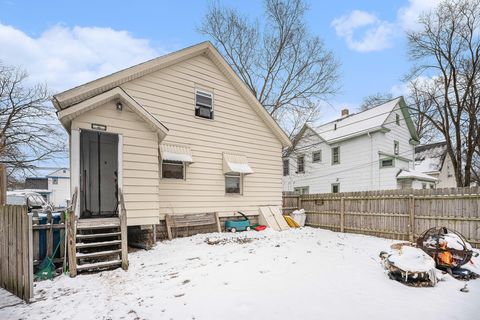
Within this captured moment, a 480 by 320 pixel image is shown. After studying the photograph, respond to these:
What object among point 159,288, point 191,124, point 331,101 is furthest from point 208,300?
point 331,101

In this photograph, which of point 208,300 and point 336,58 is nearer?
point 208,300

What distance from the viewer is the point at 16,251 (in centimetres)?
506

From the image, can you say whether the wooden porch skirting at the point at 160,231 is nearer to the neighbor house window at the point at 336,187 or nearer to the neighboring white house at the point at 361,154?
the neighboring white house at the point at 361,154

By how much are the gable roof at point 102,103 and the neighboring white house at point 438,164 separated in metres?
27.9

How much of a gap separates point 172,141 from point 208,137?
152 cm

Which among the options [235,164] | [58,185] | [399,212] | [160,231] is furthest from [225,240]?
[58,185]

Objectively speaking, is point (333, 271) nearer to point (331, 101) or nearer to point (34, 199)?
point (331, 101)

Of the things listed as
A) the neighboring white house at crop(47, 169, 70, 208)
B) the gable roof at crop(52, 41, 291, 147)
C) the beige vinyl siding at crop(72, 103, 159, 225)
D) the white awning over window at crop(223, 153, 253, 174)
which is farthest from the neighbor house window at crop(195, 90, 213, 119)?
the neighboring white house at crop(47, 169, 70, 208)

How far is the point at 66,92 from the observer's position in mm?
7711

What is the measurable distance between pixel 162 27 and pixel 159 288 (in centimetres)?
1144

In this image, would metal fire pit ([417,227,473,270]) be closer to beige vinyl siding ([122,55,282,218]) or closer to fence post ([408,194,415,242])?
fence post ([408,194,415,242])

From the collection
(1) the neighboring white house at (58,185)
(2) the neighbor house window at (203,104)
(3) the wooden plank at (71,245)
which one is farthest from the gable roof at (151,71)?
(1) the neighboring white house at (58,185)

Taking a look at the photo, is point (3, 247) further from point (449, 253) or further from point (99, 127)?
point (449, 253)

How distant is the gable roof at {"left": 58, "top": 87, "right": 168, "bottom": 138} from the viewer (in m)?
6.89
